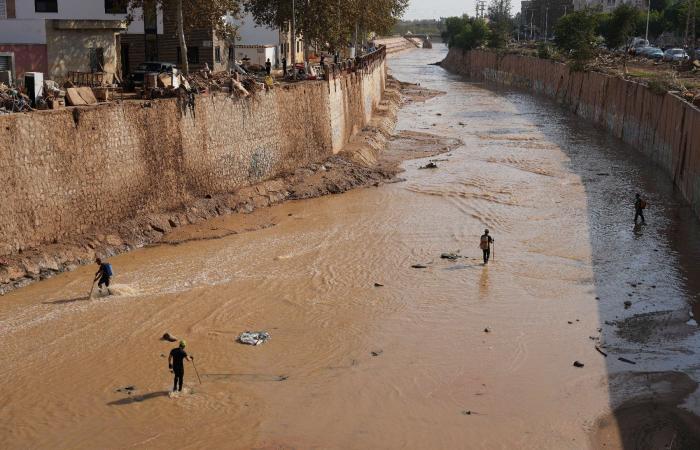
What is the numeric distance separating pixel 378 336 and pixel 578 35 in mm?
57995

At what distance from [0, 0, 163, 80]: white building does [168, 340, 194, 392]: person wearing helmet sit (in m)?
24.2

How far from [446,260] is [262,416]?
11.3 meters

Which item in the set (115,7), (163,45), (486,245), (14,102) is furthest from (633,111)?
(14,102)

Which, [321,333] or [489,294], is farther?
[489,294]

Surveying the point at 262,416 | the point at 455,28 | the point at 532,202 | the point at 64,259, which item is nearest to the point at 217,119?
the point at 64,259

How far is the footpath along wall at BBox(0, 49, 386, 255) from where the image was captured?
76.8 ft

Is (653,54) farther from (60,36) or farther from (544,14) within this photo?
(544,14)

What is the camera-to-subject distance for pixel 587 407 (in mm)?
16641

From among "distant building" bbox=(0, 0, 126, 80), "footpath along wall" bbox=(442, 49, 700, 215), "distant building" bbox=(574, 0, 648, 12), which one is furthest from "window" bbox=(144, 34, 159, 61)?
"distant building" bbox=(574, 0, 648, 12)

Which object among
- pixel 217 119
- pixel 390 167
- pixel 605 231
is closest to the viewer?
pixel 605 231

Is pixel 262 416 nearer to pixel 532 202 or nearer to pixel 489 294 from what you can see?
pixel 489 294

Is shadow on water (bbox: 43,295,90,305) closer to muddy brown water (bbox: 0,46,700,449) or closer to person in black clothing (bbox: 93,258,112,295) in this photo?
muddy brown water (bbox: 0,46,700,449)

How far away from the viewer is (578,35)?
72125 mm

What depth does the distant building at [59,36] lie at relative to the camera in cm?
3666
